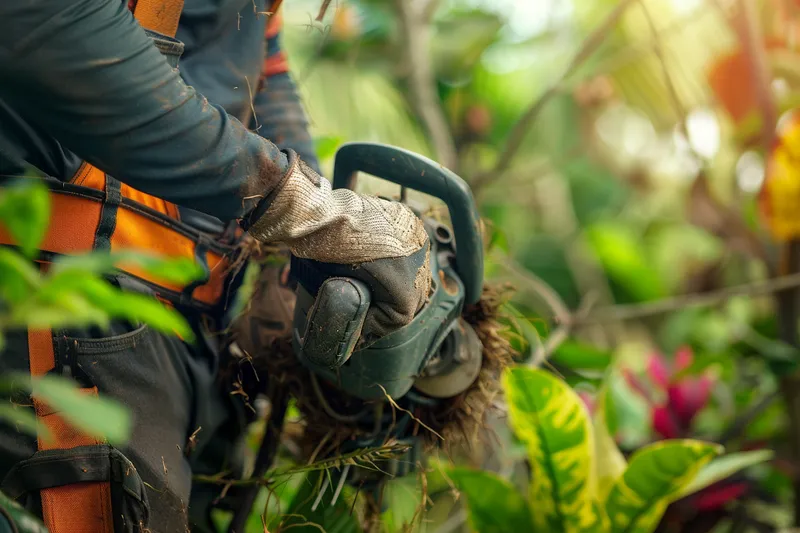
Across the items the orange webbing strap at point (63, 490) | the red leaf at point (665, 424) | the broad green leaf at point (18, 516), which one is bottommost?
the red leaf at point (665, 424)

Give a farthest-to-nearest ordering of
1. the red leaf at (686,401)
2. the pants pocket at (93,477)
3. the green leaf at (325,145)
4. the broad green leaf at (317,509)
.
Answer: the red leaf at (686,401) < the green leaf at (325,145) < the broad green leaf at (317,509) < the pants pocket at (93,477)

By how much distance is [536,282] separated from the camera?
2.23 meters

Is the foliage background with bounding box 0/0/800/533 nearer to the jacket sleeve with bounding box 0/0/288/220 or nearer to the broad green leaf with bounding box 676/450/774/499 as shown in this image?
the broad green leaf with bounding box 676/450/774/499

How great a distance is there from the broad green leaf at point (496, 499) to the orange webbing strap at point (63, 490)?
0.90 meters

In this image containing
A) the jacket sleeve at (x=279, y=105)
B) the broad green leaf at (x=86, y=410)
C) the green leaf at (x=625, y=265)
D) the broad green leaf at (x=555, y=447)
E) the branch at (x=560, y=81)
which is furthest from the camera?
the green leaf at (x=625, y=265)

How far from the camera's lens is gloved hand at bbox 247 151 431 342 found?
999mm

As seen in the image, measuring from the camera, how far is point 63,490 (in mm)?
1021

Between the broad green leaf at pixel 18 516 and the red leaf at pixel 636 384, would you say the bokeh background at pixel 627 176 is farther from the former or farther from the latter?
the broad green leaf at pixel 18 516

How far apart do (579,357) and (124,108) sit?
74.3 inches

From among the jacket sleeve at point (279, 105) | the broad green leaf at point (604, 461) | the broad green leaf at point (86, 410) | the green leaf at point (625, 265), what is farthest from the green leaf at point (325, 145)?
the green leaf at point (625, 265)

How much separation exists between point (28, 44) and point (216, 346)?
0.63m

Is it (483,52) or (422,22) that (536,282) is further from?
(483,52)

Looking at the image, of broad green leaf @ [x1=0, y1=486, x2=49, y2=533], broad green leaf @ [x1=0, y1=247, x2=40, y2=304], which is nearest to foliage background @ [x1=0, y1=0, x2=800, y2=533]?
broad green leaf @ [x1=0, y1=247, x2=40, y2=304]

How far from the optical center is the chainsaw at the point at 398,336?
103cm
